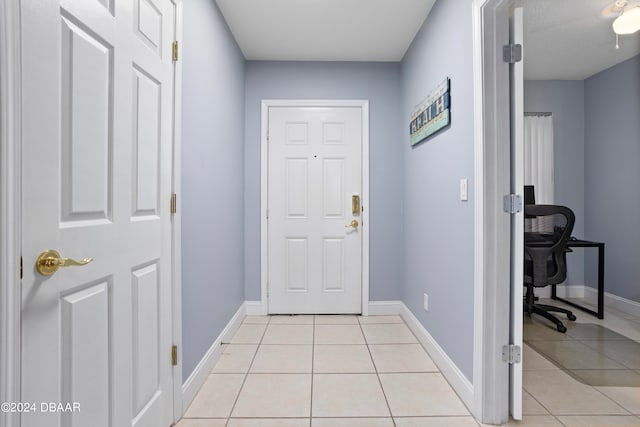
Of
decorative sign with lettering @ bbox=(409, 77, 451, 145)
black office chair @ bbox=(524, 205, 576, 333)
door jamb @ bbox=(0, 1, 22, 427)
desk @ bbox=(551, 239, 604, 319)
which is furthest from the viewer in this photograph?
desk @ bbox=(551, 239, 604, 319)

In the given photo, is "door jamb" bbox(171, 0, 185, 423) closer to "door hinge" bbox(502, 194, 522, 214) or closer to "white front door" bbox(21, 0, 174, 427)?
"white front door" bbox(21, 0, 174, 427)

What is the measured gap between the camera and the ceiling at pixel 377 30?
8.09ft

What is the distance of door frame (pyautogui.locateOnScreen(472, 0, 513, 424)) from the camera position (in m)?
1.63

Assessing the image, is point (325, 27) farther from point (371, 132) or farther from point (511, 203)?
point (511, 203)

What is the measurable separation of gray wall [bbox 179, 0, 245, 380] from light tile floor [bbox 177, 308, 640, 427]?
0.89ft

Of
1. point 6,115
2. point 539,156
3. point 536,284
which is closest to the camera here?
point 6,115

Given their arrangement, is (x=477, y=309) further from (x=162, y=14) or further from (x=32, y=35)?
(x=162, y=14)

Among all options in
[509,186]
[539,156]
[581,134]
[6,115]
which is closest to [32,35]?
[6,115]

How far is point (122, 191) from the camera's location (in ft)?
3.98

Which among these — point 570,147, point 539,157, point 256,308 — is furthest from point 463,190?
point 570,147

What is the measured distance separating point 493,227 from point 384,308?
194cm

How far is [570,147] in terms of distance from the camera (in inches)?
154

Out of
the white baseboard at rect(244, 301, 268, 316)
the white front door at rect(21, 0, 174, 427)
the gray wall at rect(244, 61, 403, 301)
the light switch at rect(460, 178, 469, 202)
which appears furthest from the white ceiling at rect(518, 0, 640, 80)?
the white baseboard at rect(244, 301, 268, 316)

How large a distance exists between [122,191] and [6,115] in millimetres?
482
